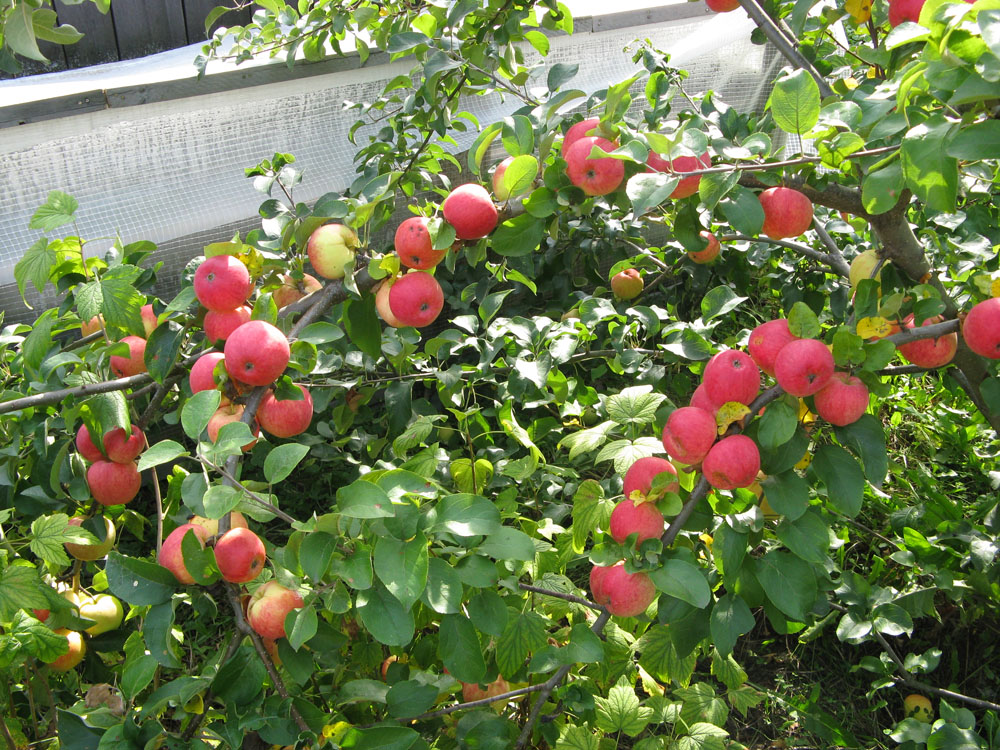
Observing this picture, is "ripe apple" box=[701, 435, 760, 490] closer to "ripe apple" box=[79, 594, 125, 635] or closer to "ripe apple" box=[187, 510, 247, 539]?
"ripe apple" box=[187, 510, 247, 539]

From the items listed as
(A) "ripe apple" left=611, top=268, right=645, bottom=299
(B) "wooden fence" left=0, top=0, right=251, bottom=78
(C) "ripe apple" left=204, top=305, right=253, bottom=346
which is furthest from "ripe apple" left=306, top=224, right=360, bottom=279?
(B) "wooden fence" left=0, top=0, right=251, bottom=78

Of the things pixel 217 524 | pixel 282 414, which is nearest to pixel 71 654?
pixel 217 524

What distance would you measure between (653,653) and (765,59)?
2284mm

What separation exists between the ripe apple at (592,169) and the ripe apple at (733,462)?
334 mm

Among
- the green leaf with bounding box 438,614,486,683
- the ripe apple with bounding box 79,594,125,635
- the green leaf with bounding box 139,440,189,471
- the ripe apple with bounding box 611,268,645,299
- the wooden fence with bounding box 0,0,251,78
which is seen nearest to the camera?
the green leaf with bounding box 139,440,189,471

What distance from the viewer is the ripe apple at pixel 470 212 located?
972mm

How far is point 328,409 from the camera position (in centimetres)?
193

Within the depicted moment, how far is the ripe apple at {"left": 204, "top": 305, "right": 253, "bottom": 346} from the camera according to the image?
3.26ft

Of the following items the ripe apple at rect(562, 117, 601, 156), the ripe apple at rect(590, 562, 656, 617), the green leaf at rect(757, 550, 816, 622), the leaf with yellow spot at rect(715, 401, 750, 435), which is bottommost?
the ripe apple at rect(590, 562, 656, 617)

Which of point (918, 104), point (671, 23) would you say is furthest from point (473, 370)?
point (671, 23)

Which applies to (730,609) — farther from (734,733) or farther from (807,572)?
(734,733)

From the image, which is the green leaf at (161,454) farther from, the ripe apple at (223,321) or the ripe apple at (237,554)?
the ripe apple at (223,321)

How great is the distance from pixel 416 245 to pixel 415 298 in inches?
2.6

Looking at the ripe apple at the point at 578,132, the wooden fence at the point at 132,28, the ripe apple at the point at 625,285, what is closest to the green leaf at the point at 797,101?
the ripe apple at the point at 578,132
